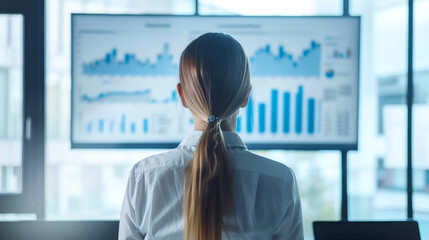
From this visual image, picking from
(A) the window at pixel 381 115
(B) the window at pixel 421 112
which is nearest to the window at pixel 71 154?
(A) the window at pixel 381 115

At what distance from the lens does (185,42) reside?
1.84m

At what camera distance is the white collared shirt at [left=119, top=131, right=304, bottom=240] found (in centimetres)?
92

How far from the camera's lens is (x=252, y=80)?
1.85 metres

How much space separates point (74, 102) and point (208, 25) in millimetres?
842

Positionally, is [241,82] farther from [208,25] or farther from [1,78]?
[1,78]

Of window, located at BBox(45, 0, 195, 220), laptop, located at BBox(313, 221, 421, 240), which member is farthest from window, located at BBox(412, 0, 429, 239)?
window, located at BBox(45, 0, 195, 220)

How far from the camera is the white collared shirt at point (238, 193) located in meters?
0.92

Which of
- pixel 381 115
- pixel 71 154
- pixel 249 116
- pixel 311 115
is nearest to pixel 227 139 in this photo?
pixel 249 116

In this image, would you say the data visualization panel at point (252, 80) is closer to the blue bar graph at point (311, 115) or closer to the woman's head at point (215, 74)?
the blue bar graph at point (311, 115)

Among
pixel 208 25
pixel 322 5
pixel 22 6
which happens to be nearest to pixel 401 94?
pixel 322 5

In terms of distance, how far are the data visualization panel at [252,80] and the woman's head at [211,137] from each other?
0.92 meters

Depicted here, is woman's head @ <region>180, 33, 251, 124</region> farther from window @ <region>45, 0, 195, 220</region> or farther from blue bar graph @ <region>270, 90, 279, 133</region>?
window @ <region>45, 0, 195, 220</region>

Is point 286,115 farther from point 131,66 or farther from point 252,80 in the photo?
point 131,66

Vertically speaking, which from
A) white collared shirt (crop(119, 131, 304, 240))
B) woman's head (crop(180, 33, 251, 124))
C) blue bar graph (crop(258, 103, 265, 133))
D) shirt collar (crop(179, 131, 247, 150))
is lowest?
white collared shirt (crop(119, 131, 304, 240))
